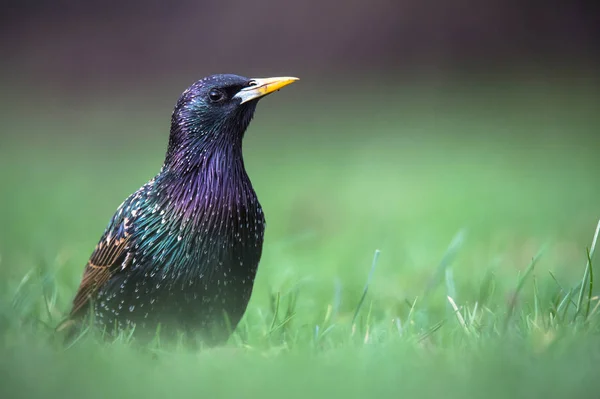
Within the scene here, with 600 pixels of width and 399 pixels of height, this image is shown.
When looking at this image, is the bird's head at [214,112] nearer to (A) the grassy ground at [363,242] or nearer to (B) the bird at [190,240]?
(B) the bird at [190,240]

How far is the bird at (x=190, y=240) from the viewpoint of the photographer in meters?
2.93

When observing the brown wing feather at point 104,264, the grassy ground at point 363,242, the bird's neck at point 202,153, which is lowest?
the grassy ground at point 363,242

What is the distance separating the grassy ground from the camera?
2.28 m

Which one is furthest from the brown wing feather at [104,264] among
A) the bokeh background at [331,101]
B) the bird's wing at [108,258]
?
the bokeh background at [331,101]

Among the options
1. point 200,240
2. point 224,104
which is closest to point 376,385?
point 200,240

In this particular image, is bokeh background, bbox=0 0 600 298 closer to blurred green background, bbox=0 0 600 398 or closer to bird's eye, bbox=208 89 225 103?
blurred green background, bbox=0 0 600 398

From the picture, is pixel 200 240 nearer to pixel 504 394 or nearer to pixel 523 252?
pixel 504 394

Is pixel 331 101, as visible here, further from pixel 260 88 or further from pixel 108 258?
pixel 108 258

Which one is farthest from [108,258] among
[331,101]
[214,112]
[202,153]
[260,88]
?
[331,101]

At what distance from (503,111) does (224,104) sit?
6.23m

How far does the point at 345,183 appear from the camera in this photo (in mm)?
6902

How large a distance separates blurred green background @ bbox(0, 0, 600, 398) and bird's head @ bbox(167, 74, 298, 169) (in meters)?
0.74

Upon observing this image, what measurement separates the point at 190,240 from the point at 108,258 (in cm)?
40

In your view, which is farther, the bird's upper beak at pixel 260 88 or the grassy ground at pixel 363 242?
the bird's upper beak at pixel 260 88
